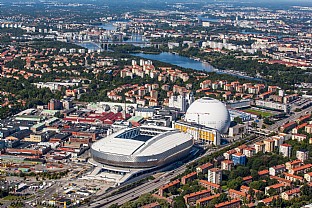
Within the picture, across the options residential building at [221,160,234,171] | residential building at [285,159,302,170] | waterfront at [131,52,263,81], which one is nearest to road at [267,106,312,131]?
residential building at [285,159,302,170]

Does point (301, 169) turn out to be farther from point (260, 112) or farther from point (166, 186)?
point (260, 112)

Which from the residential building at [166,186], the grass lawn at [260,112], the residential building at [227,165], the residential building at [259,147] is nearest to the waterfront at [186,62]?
the grass lawn at [260,112]

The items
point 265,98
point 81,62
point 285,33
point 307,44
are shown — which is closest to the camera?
point 265,98

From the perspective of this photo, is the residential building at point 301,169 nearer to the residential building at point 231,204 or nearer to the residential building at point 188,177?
the residential building at point 188,177

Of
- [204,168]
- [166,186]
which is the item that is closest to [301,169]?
[204,168]

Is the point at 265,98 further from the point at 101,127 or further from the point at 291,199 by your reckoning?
the point at 291,199

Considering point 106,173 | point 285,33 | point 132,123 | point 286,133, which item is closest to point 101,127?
point 132,123

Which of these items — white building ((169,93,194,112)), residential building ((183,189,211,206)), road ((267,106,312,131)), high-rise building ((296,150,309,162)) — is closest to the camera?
residential building ((183,189,211,206))

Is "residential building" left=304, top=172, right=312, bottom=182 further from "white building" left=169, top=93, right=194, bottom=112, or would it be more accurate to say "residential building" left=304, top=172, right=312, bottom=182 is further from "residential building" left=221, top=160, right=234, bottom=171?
"white building" left=169, top=93, right=194, bottom=112
